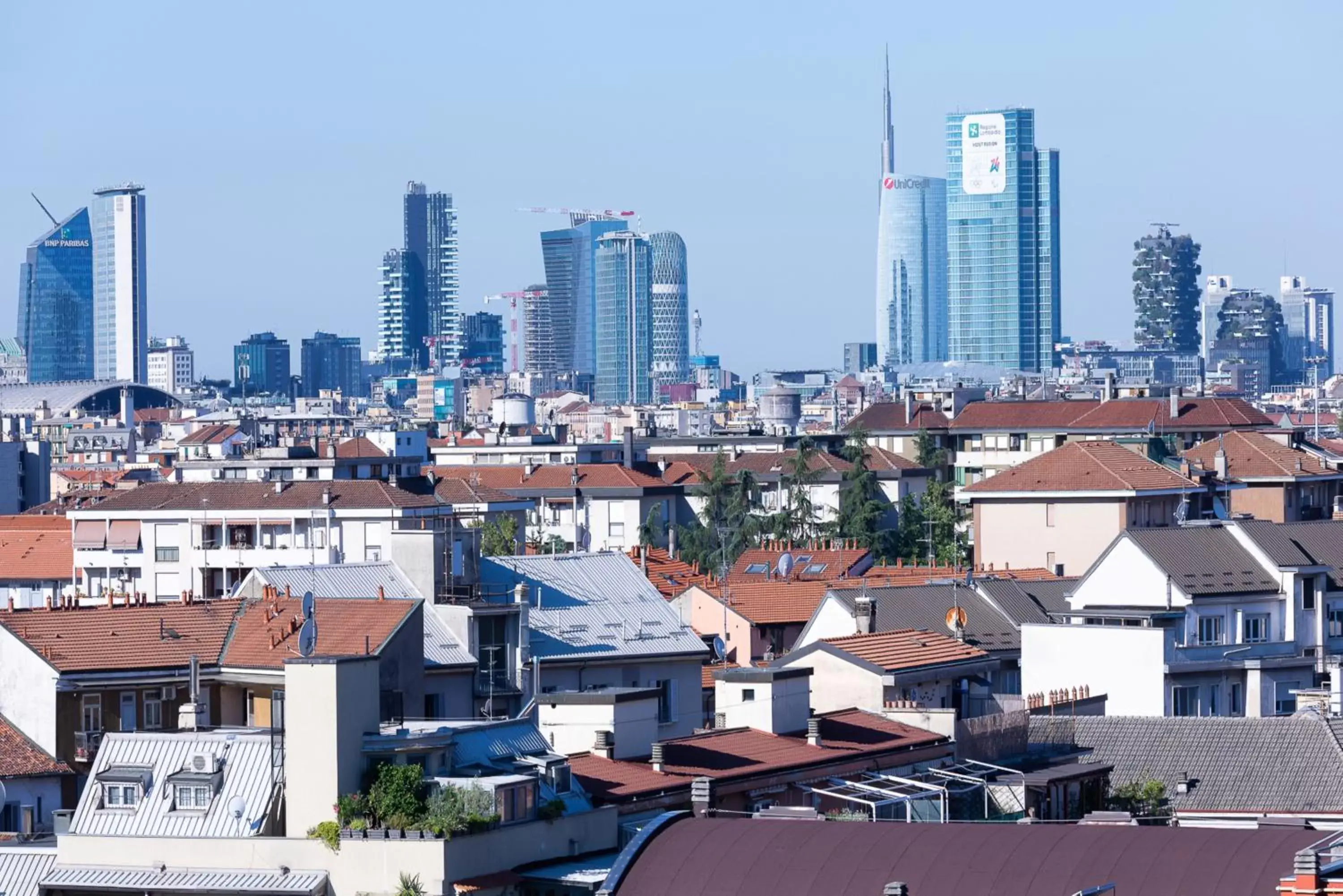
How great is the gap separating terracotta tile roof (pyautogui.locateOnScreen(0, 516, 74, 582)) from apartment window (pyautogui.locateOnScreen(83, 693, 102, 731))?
1992 inches

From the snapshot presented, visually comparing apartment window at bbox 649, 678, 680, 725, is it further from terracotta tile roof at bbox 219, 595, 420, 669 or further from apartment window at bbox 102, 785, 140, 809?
apartment window at bbox 102, 785, 140, 809

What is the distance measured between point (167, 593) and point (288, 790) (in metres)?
58.5

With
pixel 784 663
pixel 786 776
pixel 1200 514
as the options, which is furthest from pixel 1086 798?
pixel 1200 514

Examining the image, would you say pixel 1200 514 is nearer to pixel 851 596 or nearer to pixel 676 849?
pixel 851 596

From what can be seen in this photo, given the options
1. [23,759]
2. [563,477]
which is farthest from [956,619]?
[563,477]

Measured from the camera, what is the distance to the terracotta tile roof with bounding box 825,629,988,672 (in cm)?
4128

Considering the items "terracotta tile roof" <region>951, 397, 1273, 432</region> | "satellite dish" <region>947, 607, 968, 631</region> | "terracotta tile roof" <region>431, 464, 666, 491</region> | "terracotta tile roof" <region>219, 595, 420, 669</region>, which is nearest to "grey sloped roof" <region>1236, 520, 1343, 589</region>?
"satellite dish" <region>947, 607, 968, 631</region>

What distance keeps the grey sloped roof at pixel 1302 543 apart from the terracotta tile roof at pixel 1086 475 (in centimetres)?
1787

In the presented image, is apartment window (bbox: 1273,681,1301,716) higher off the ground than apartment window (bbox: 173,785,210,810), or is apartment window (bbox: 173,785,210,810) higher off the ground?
apartment window (bbox: 173,785,210,810)

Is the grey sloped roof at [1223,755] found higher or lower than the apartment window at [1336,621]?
lower

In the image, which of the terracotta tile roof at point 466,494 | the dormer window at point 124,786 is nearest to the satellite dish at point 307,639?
the dormer window at point 124,786

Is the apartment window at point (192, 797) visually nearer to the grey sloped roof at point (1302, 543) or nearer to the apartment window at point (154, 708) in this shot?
the apartment window at point (154, 708)

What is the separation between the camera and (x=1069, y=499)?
81.2m

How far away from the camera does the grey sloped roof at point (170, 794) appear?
89.4 feet
